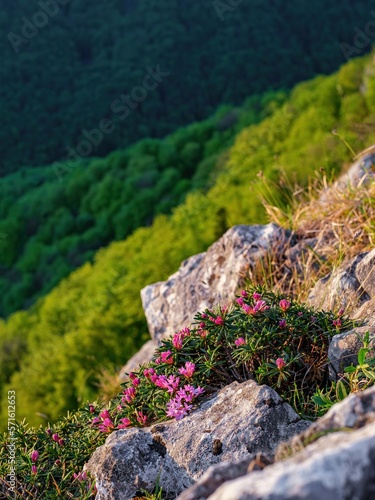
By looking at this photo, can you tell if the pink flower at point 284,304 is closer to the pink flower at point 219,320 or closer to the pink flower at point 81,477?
the pink flower at point 219,320

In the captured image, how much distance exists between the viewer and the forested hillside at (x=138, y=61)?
64.6 metres

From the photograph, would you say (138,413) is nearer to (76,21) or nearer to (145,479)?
(145,479)

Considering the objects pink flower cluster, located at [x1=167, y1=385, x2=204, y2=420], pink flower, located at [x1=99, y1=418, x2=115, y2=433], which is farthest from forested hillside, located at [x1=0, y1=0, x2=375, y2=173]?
pink flower cluster, located at [x1=167, y1=385, x2=204, y2=420]

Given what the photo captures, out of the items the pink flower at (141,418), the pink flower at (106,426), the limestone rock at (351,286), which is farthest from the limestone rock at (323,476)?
the limestone rock at (351,286)

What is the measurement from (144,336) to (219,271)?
475 centimetres

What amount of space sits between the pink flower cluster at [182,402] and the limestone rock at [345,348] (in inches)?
25.8

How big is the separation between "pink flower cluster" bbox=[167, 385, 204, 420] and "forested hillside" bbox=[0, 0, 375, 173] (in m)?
57.9

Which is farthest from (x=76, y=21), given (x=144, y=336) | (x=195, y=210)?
(x=144, y=336)

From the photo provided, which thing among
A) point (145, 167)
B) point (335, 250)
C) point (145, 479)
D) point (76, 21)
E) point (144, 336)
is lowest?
point (145, 167)

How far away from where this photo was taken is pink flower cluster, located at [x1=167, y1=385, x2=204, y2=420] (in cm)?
314

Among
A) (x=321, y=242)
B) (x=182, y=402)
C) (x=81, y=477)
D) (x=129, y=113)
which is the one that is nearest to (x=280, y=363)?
(x=182, y=402)

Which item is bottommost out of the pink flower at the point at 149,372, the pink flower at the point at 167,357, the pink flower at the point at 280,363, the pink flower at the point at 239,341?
the pink flower at the point at 280,363

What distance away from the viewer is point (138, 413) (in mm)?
3303

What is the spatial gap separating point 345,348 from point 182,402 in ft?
2.71
